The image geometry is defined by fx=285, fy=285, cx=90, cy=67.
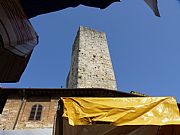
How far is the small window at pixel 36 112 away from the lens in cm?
1294

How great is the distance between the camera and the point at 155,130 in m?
2.99

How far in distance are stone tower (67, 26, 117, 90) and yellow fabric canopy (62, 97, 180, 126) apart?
716 inches

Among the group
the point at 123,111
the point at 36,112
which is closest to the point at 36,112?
the point at 36,112

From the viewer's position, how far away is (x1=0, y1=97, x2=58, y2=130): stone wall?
1243 centimetres

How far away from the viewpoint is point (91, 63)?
79.8 feet

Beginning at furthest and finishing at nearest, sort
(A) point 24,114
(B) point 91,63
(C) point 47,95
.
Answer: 1. (B) point 91,63
2. (C) point 47,95
3. (A) point 24,114

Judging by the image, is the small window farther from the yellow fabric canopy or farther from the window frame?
the yellow fabric canopy

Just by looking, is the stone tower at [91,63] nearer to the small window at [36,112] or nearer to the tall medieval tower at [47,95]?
the tall medieval tower at [47,95]

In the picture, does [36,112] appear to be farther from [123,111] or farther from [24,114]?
[123,111]

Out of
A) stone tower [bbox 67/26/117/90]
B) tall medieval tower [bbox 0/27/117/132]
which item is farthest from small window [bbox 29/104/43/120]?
stone tower [bbox 67/26/117/90]

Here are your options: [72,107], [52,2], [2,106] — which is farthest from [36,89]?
[52,2]

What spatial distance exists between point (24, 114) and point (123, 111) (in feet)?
34.7

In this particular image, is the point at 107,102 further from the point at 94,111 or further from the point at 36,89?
the point at 36,89

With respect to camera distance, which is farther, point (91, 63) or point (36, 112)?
point (91, 63)
